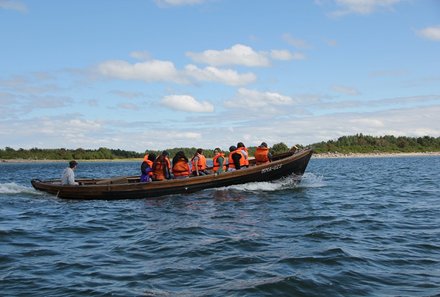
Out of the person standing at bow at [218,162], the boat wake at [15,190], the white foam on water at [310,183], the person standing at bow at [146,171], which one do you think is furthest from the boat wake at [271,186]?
the boat wake at [15,190]

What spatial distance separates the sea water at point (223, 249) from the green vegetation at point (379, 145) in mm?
118839

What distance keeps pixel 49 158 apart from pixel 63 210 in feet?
447

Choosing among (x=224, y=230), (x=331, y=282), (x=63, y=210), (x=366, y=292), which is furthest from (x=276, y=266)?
(x=63, y=210)

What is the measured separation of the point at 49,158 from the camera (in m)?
142

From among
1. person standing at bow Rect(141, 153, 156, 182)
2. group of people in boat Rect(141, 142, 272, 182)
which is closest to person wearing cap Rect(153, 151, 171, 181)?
group of people in boat Rect(141, 142, 272, 182)

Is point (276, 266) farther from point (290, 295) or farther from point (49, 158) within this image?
point (49, 158)

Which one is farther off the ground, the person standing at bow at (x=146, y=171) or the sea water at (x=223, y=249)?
the person standing at bow at (x=146, y=171)

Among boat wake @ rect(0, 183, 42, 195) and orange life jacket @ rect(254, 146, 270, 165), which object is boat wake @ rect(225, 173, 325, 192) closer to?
orange life jacket @ rect(254, 146, 270, 165)

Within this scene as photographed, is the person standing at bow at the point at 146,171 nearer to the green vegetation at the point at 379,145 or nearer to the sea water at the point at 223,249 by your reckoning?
the sea water at the point at 223,249

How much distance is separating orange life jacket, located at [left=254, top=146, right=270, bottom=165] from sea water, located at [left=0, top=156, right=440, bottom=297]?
420 centimetres

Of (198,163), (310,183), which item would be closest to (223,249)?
(198,163)

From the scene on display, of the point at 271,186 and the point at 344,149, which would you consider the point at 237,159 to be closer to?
the point at 271,186

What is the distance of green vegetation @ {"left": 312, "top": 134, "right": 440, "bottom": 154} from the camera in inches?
5182

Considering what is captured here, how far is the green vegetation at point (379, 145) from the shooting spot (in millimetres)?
131625
